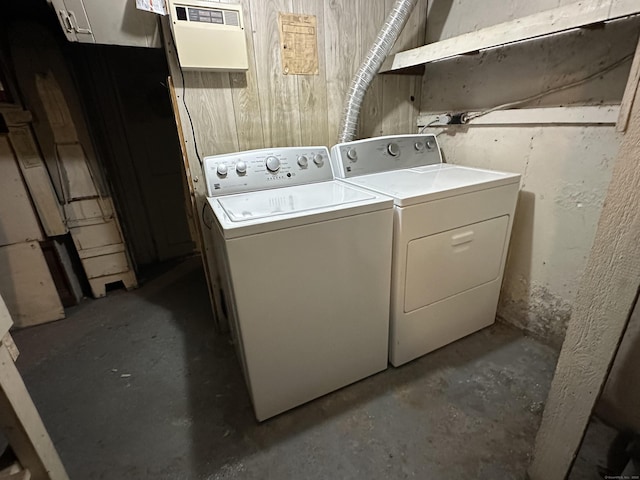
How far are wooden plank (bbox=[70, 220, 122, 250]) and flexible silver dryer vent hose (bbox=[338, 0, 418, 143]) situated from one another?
1.82 meters

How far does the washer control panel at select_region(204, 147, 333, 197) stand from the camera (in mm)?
1419

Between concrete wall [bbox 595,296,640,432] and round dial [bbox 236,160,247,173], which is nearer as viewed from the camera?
concrete wall [bbox 595,296,640,432]

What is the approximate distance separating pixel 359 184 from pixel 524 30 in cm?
87

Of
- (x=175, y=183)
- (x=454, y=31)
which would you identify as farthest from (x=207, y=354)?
(x=454, y=31)

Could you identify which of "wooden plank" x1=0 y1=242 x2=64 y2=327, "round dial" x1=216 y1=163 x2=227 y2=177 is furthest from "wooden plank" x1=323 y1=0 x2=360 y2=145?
"wooden plank" x1=0 y1=242 x2=64 y2=327

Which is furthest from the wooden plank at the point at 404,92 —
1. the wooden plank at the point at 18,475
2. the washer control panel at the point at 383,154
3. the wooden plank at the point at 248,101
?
the wooden plank at the point at 18,475

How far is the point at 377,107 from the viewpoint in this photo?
1.97 meters

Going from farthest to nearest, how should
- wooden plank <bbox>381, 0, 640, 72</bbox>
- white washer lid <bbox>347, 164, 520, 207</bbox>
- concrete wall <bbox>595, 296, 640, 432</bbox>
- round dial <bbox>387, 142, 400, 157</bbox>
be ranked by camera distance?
round dial <bbox>387, 142, 400, 157</bbox>
white washer lid <bbox>347, 164, 520, 207</bbox>
concrete wall <bbox>595, 296, 640, 432</bbox>
wooden plank <bbox>381, 0, 640, 72</bbox>

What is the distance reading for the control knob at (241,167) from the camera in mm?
1447

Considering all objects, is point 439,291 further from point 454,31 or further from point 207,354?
point 454,31

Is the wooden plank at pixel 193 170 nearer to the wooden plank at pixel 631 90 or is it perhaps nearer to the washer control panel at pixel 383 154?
the washer control panel at pixel 383 154

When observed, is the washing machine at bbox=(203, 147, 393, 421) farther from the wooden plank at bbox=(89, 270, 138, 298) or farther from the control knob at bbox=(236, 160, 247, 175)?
the wooden plank at bbox=(89, 270, 138, 298)

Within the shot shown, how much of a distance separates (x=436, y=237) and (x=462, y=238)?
0.17 meters

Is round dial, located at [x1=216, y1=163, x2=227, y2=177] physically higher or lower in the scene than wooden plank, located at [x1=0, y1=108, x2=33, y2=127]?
lower
